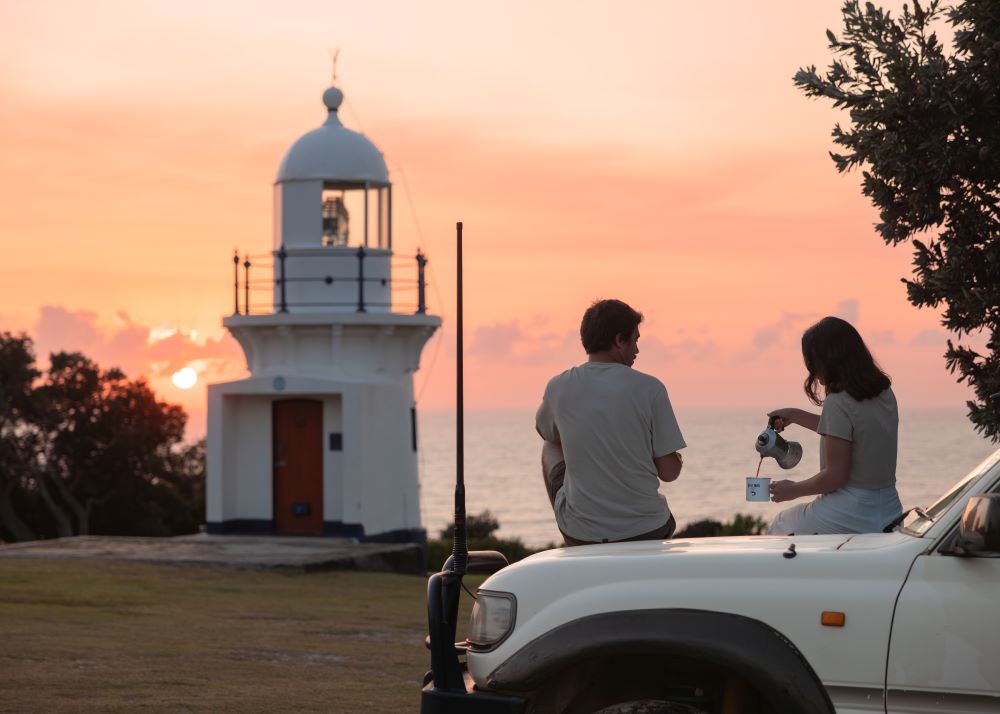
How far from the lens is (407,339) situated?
25438mm

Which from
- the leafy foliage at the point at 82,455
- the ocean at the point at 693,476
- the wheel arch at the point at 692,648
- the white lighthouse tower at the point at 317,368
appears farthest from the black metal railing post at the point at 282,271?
the wheel arch at the point at 692,648

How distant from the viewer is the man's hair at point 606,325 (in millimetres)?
5953

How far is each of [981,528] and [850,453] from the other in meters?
1.42

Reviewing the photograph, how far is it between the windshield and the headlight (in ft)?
4.46

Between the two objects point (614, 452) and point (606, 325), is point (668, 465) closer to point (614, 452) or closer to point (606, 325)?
point (614, 452)

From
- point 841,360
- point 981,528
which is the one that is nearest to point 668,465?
point 841,360

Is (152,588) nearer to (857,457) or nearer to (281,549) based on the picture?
(281,549)

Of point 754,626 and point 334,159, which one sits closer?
point 754,626

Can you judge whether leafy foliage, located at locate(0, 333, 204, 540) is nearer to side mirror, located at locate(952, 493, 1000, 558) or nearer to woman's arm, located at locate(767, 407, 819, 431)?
woman's arm, located at locate(767, 407, 819, 431)

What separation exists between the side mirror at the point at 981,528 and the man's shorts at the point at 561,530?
1562 mm

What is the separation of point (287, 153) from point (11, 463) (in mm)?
16698

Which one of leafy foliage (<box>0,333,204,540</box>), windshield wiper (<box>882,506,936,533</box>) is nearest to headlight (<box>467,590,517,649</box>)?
windshield wiper (<box>882,506,936,533</box>)

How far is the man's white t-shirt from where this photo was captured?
224 inches

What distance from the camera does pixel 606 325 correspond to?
596 centimetres
